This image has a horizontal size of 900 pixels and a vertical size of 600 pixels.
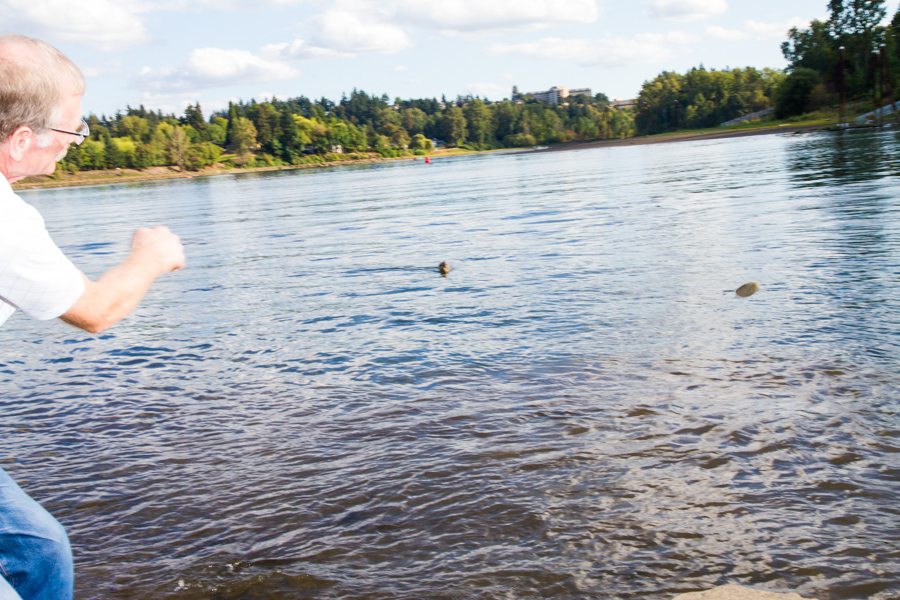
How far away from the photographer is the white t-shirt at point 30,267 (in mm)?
1937

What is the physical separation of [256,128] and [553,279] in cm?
19399

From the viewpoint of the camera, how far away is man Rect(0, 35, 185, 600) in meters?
1.98

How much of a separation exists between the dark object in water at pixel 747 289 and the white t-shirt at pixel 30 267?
28.6 ft

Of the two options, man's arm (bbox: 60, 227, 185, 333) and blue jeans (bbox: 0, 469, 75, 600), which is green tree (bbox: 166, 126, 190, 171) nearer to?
man's arm (bbox: 60, 227, 185, 333)

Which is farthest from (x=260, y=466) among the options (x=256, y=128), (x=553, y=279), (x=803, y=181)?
(x=256, y=128)

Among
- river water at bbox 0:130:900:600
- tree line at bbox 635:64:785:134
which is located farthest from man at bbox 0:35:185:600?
tree line at bbox 635:64:785:134

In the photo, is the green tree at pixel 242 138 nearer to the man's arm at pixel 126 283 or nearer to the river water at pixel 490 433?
the river water at pixel 490 433

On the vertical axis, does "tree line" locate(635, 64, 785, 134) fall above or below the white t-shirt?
above

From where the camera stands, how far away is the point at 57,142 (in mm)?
2361

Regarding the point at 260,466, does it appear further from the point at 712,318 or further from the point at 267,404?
the point at 712,318

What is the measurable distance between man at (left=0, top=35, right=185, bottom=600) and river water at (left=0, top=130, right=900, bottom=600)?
1486 mm

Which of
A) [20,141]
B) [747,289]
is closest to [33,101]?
[20,141]

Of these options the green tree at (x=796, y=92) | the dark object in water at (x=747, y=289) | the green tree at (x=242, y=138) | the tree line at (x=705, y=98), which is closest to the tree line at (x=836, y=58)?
the green tree at (x=796, y=92)

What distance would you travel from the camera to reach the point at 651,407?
223 inches
